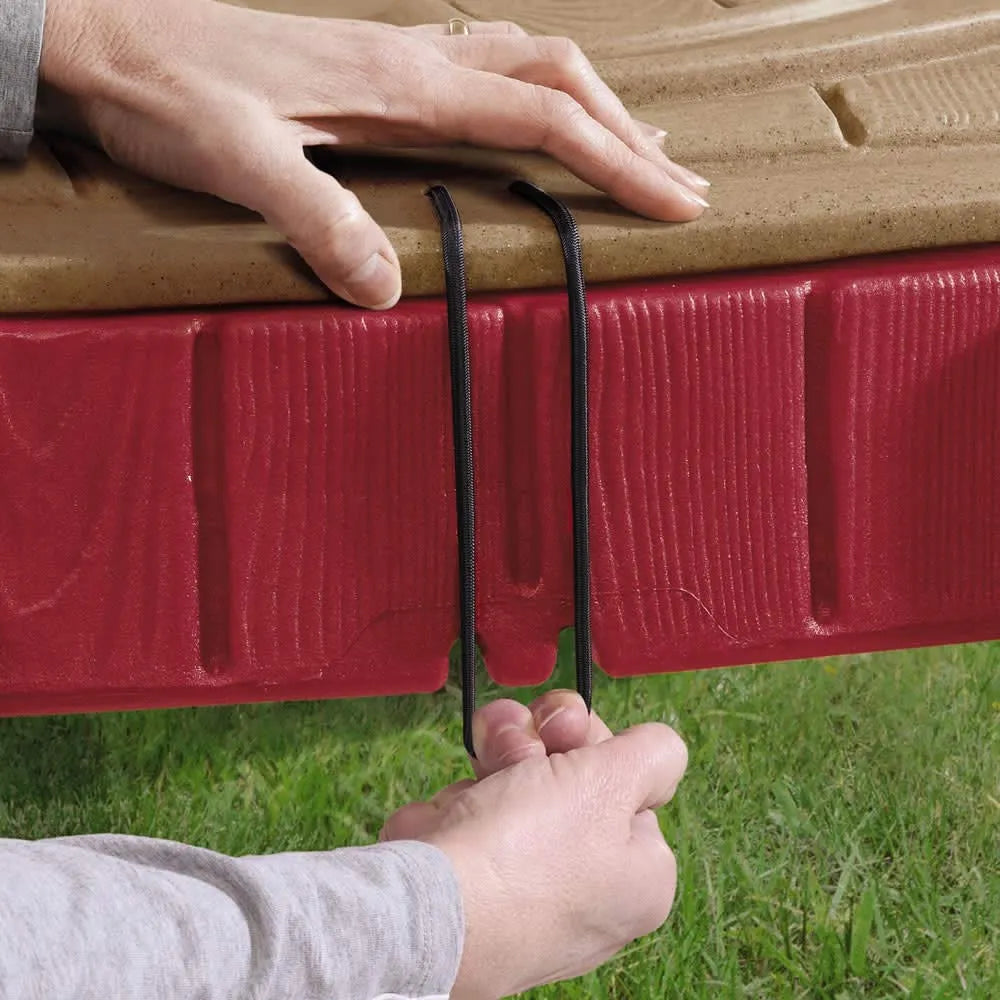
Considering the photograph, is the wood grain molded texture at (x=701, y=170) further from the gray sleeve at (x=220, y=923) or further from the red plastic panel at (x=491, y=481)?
the gray sleeve at (x=220, y=923)

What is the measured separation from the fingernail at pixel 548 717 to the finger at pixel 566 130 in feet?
1.21

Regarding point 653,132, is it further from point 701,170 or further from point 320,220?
point 320,220

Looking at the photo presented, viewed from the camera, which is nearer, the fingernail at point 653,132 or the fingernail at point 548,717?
the fingernail at point 548,717

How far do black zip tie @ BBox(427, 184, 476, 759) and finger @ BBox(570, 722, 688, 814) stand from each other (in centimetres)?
12

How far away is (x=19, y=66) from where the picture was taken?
105 cm

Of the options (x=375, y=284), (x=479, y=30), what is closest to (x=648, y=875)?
(x=375, y=284)

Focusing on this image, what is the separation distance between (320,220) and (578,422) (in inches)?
9.2

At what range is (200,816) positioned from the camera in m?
1.59

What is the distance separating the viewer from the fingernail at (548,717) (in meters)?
0.97

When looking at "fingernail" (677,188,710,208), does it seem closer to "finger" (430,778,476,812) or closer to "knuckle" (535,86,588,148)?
"knuckle" (535,86,588,148)

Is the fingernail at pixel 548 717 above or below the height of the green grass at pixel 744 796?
above

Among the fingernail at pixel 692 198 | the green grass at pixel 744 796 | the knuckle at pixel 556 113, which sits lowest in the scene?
the green grass at pixel 744 796

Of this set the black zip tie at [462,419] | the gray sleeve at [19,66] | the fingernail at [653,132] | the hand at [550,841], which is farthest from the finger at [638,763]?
the gray sleeve at [19,66]

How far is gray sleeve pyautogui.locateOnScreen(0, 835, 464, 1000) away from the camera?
0.66 metres
